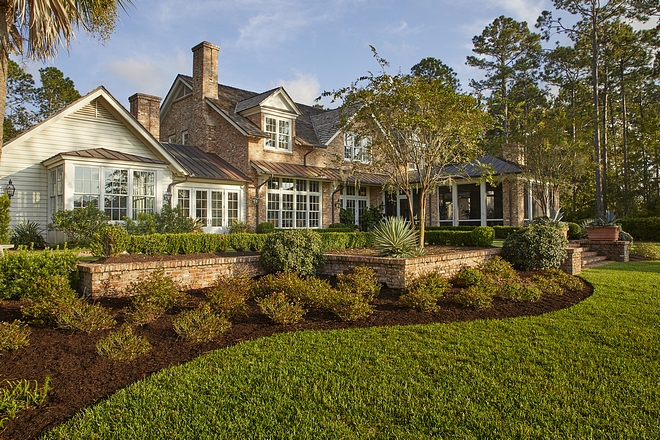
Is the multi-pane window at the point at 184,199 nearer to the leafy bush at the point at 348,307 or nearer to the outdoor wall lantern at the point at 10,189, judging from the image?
the outdoor wall lantern at the point at 10,189

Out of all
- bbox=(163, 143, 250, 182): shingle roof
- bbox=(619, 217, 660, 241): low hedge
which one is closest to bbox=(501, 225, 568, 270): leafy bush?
bbox=(163, 143, 250, 182): shingle roof

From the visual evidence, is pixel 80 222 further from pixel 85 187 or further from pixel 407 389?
pixel 407 389

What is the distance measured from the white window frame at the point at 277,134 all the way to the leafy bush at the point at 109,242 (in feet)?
39.2

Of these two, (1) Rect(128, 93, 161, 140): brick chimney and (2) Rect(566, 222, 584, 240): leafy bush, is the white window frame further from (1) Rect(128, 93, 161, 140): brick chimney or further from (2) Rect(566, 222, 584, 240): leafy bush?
(2) Rect(566, 222, 584, 240): leafy bush

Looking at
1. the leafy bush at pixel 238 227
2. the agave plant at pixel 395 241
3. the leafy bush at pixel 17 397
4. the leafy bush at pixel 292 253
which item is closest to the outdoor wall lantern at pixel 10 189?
the leafy bush at pixel 238 227

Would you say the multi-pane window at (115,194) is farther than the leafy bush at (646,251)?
No

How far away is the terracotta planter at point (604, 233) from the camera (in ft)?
46.4

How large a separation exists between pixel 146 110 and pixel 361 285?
15.8 metres

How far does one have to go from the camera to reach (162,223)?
549 inches

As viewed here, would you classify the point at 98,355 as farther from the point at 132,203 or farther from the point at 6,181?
the point at 6,181

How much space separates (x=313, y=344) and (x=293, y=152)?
54.4 ft

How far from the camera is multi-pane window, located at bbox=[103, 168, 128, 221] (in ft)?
46.1

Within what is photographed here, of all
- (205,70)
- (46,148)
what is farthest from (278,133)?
(46,148)

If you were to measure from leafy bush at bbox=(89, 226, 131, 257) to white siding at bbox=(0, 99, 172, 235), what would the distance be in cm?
673
